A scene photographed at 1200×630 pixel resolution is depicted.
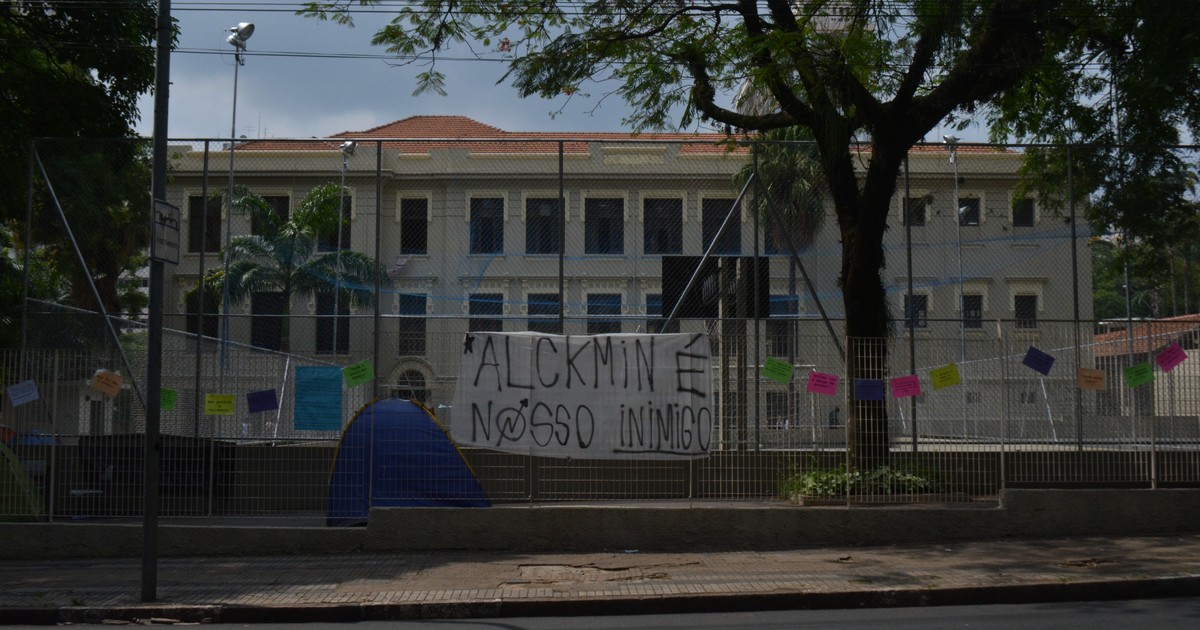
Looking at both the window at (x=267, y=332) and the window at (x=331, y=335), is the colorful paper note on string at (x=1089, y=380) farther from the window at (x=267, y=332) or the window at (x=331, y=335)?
the window at (x=267, y=332)

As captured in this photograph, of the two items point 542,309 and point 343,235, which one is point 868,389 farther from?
point 343,235

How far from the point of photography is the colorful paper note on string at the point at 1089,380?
1175 cm

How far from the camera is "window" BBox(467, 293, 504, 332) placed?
45.0ft

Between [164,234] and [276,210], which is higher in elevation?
[276,210]

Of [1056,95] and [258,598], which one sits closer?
[258,598]

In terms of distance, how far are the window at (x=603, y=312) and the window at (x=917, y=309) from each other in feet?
13.0

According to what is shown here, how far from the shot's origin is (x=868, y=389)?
11.4m

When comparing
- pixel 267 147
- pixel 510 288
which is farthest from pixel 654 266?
pixel 267 147

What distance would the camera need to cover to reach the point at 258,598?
8.80 m

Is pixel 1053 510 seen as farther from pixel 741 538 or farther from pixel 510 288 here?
pixel 510 288

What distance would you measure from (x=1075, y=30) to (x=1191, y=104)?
2.21m

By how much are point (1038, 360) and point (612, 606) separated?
6045 millimetres

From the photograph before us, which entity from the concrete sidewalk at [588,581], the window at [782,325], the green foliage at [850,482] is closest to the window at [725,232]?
the window at [782,325]

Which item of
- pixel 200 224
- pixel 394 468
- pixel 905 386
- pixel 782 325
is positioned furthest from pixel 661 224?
pixel 200 224
